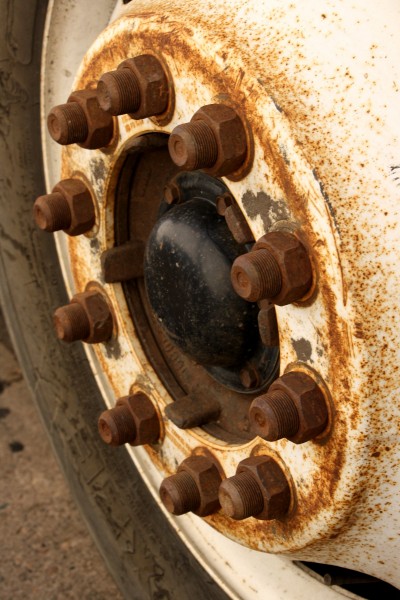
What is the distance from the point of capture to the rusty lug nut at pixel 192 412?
97 cm

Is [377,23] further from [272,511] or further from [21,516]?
[21,516]

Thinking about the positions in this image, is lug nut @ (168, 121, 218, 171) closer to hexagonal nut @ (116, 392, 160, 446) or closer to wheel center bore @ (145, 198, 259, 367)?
wheel center bore @ (145, 198, 259, 367)

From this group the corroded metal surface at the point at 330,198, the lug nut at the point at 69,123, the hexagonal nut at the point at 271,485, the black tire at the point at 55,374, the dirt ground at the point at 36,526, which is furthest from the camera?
the dirt ground at the point at 36,526

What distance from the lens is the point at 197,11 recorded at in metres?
0.79

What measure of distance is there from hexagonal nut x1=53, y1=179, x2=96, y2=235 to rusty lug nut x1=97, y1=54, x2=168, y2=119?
0.68 ft

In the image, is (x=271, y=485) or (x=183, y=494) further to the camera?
(x=183, y=494)

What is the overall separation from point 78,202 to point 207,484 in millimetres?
351

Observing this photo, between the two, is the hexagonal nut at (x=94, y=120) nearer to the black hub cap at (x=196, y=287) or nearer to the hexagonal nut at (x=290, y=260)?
the black hub cap at (x=196, y=287)

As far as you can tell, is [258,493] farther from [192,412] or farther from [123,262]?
[123,262]

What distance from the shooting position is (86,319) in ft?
3.52

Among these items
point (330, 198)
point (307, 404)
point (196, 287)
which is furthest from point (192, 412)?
point (330, 198)

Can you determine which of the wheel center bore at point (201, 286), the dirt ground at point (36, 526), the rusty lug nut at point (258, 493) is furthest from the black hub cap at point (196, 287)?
the dirt ground at point (36, 526)

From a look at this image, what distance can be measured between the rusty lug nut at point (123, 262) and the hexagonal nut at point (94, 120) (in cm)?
14

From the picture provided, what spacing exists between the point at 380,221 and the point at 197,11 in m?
0.27
